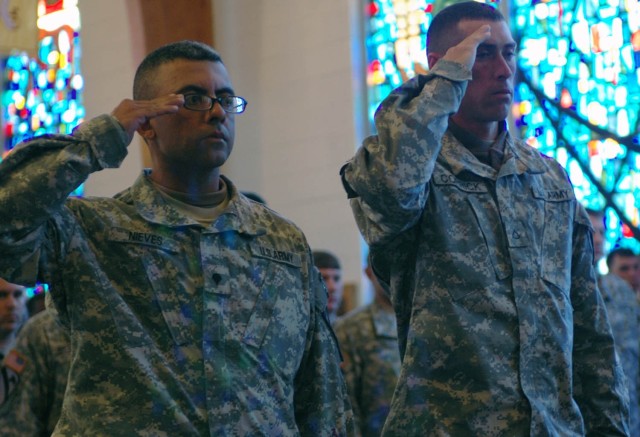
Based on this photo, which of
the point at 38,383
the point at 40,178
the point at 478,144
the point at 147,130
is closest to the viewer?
the point at 40,178

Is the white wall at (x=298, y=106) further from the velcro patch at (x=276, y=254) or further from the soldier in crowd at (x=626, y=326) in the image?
the velcro patch at (x=276, y=254)

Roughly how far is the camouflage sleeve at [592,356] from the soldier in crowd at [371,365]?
1.75 meters

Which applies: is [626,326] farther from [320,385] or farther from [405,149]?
[405,149]

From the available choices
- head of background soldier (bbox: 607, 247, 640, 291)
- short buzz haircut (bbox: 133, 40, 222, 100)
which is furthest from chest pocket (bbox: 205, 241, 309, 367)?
head of background soldier (bbox: 607, 247, 640, 291)

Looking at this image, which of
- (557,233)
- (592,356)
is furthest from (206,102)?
(592,356)

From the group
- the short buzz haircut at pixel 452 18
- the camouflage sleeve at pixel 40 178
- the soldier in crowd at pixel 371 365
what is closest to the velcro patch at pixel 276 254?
the camouflage sleeve at pixel 40 178

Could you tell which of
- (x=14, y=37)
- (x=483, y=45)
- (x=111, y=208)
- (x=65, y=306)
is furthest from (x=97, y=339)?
(x=14, y=37)

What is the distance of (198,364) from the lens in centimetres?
227

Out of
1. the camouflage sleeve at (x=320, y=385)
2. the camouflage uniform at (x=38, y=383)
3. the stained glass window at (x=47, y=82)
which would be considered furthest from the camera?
the stained glass window at (x=47, y=82)

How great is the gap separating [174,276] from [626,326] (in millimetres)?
3080

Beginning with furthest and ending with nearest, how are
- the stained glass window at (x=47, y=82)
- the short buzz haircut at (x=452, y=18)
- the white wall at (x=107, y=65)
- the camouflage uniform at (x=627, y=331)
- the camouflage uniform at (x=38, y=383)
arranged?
1. the stained glass window at (x=47, y=82)
2. the white wall at (x=107, y=65)
3. the camouflage uniform at (x=627, y=331)
4. the camouflage uniform at (x=38, y=383)
5. the short buzz haircut at (x=452, y=18)

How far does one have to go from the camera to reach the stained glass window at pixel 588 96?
6887 millimetres

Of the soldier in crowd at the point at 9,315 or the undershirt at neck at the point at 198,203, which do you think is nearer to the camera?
the undershirt at neck at the point at 198,203

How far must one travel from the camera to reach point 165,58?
100.0 inches
